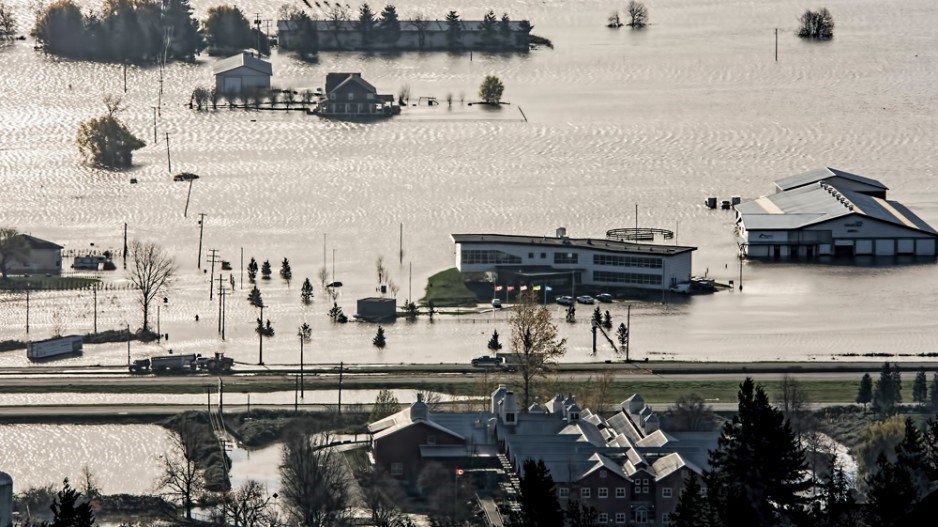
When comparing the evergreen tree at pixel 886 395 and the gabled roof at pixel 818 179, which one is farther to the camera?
the gabled roof at pixel 818 179

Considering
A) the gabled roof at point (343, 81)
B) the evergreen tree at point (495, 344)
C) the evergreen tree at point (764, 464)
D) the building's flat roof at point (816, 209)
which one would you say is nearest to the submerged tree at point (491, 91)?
the gabled roof at point (343, 81)

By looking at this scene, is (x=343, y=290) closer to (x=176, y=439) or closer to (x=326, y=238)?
(x=326, y=238)

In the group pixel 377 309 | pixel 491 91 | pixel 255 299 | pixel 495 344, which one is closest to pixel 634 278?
pixel 377 309

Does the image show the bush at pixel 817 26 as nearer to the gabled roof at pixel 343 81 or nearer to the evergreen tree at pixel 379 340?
the gabled roof at pixel 343 81

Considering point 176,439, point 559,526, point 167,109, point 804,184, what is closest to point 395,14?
point 167,109

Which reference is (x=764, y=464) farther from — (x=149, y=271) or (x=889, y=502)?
(x=149, y=271)
